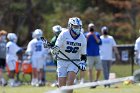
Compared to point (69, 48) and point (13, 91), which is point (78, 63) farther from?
point (13, 91)

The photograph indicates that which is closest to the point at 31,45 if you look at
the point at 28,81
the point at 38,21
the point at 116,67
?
the point at 28,81

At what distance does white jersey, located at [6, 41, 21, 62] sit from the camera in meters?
25.6

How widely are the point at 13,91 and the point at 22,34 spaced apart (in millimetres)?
33128

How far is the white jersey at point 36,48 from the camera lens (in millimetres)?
25328

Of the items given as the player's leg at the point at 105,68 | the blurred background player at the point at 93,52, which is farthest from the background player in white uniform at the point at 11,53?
the player's leg at the point at 105,68

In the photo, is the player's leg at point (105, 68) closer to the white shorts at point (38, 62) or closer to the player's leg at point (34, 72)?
the white shorts at point (38, 62)

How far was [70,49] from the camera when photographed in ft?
51.6

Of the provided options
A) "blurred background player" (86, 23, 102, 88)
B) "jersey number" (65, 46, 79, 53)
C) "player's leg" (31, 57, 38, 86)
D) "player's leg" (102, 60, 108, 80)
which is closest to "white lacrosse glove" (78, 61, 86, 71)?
"jersey number" (65, 46, 79, 53)

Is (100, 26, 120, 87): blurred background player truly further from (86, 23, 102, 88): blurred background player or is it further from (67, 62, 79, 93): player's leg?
(67, 62, 79, 93): player's leg

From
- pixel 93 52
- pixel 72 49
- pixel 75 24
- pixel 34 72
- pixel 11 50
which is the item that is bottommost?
pixel 34 72

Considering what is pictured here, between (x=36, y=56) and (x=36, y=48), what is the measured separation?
333 mm

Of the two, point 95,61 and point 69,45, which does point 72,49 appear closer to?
point 69,45

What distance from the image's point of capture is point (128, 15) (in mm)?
53750

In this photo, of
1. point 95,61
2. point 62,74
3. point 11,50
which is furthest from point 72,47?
point 11,50
